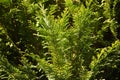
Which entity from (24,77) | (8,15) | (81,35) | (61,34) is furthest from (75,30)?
(8,15)

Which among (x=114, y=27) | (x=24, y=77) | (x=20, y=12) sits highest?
(x=20, y=12)

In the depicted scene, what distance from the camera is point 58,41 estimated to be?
1.57 metres

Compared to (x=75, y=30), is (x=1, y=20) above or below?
above

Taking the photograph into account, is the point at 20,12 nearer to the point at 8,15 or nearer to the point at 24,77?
the point at 8,15

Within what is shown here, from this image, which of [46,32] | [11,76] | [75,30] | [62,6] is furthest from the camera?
[62,6]

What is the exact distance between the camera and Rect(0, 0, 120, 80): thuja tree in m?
1.63

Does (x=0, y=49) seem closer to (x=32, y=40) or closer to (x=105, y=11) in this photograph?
(x=32, y=40)

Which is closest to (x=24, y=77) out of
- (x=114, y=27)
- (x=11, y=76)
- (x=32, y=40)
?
(x=11, y=76)

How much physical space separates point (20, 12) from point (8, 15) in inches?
4.9

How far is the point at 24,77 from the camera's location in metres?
1.99

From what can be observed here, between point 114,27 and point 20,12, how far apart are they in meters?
0.92

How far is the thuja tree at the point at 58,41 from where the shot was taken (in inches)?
64.4

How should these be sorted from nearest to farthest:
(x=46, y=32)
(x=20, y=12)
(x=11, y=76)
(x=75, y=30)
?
(x=46, y=32) < (x=75, y=30) < (x=11, y=76) < (x=20, y=12)

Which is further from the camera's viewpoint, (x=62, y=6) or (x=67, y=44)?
(x=62, y=6)
